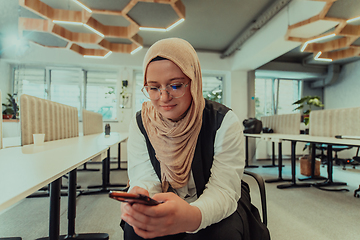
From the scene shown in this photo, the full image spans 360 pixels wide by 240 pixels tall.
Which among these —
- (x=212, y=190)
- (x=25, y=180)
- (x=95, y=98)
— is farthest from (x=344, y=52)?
(x=95, y=98)

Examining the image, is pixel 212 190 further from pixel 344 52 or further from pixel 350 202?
pixel 344 52

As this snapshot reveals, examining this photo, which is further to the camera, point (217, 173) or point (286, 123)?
point (286, 123)

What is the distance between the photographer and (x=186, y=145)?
87 cm

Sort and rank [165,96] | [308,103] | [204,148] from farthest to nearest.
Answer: [308,103] < [204,148] < [165,96]

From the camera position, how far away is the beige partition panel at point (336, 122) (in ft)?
9.06

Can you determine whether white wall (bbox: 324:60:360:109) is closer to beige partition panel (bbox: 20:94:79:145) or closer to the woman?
the woman

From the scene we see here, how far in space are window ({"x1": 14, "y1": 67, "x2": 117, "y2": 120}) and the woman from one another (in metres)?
4.60

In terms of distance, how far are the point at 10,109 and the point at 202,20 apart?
11.1 ft

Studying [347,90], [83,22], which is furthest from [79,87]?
[347,90]

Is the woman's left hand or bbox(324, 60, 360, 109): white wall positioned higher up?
bbox(324, 60, 360, 109): white wall

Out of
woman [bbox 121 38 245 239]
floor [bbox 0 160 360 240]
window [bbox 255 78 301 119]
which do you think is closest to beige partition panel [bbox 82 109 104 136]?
floor [bbox 0 160 360 240]

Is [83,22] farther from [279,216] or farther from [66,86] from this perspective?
[279,216]

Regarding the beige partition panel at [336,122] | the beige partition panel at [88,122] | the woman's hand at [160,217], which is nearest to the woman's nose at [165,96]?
the woman's hand at [160,217]

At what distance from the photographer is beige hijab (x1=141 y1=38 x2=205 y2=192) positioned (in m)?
0.81
